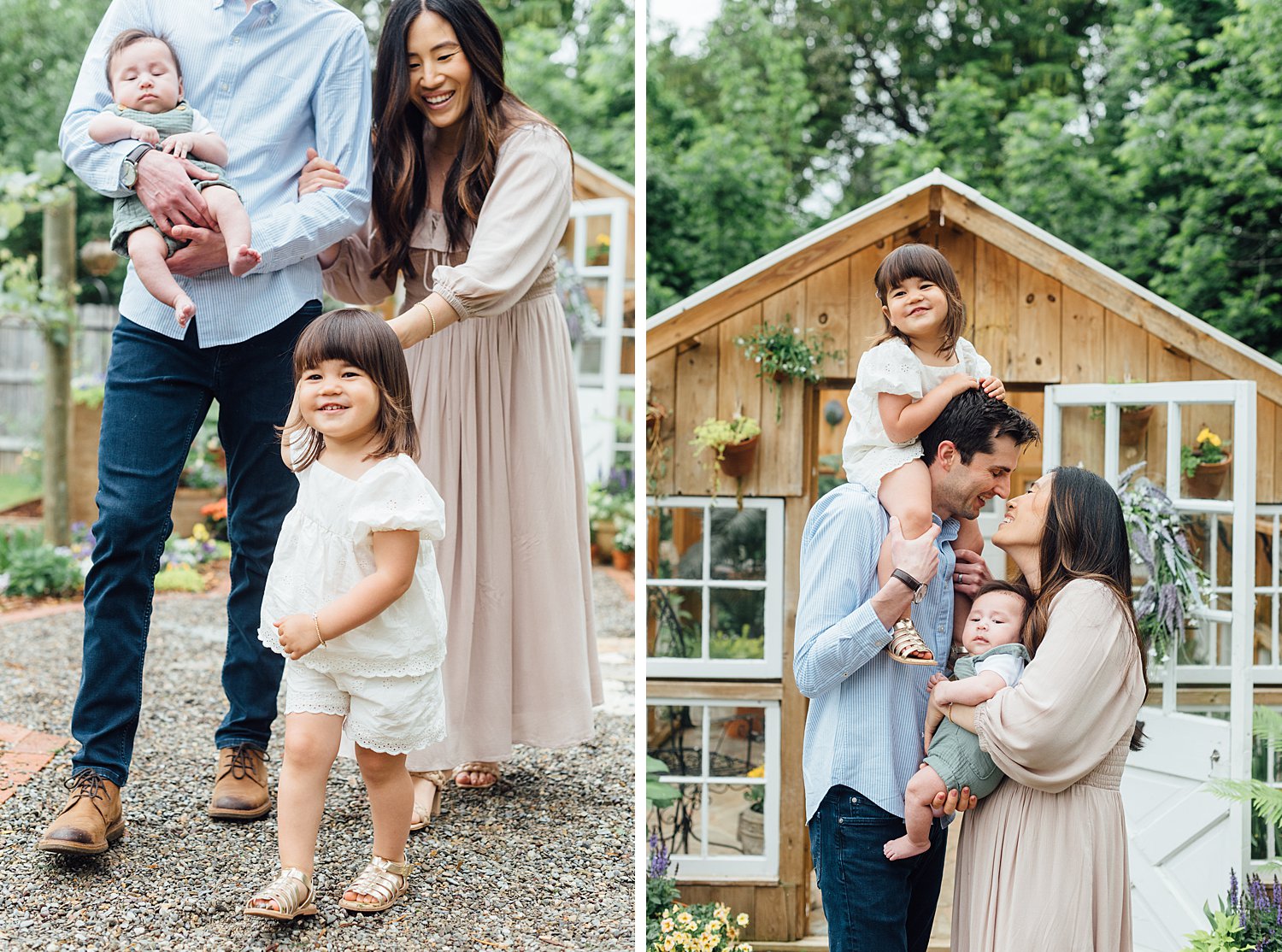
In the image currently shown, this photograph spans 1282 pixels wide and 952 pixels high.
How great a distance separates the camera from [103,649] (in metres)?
2.50

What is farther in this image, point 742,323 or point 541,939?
point 742,323

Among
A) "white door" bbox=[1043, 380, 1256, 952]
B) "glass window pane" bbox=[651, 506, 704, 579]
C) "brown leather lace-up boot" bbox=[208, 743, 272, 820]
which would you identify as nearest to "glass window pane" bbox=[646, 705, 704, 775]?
"glass window pane" bbox=[651, 506, 704, 579]

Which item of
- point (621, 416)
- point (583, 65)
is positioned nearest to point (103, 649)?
point (621, 416)

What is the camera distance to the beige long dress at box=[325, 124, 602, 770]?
2.82 m

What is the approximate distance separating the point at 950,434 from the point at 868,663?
0.49 meters

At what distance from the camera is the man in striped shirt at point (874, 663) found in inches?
84.4

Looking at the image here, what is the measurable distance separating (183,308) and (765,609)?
2.28m

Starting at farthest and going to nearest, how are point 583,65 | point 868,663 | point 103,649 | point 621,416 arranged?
1. point 583,65
2. point 621,416
3. point 103,649
4. point 868,663

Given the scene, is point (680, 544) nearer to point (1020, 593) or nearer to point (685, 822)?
point (685, 822)

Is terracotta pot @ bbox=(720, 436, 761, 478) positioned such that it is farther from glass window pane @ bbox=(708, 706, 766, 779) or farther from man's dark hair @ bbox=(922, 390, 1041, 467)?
man's dark hair @ bbox=(922, 390, 1041, 467)

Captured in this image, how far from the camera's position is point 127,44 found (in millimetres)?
2518

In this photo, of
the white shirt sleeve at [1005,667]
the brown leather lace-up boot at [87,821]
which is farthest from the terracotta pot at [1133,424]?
the brown leather lace-up boot at [87,821]

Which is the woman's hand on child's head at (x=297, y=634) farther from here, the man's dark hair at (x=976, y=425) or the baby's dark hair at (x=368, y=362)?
the man's dark hair at (x=976, y=425)

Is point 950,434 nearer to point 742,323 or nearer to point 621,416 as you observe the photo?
point 742,323
